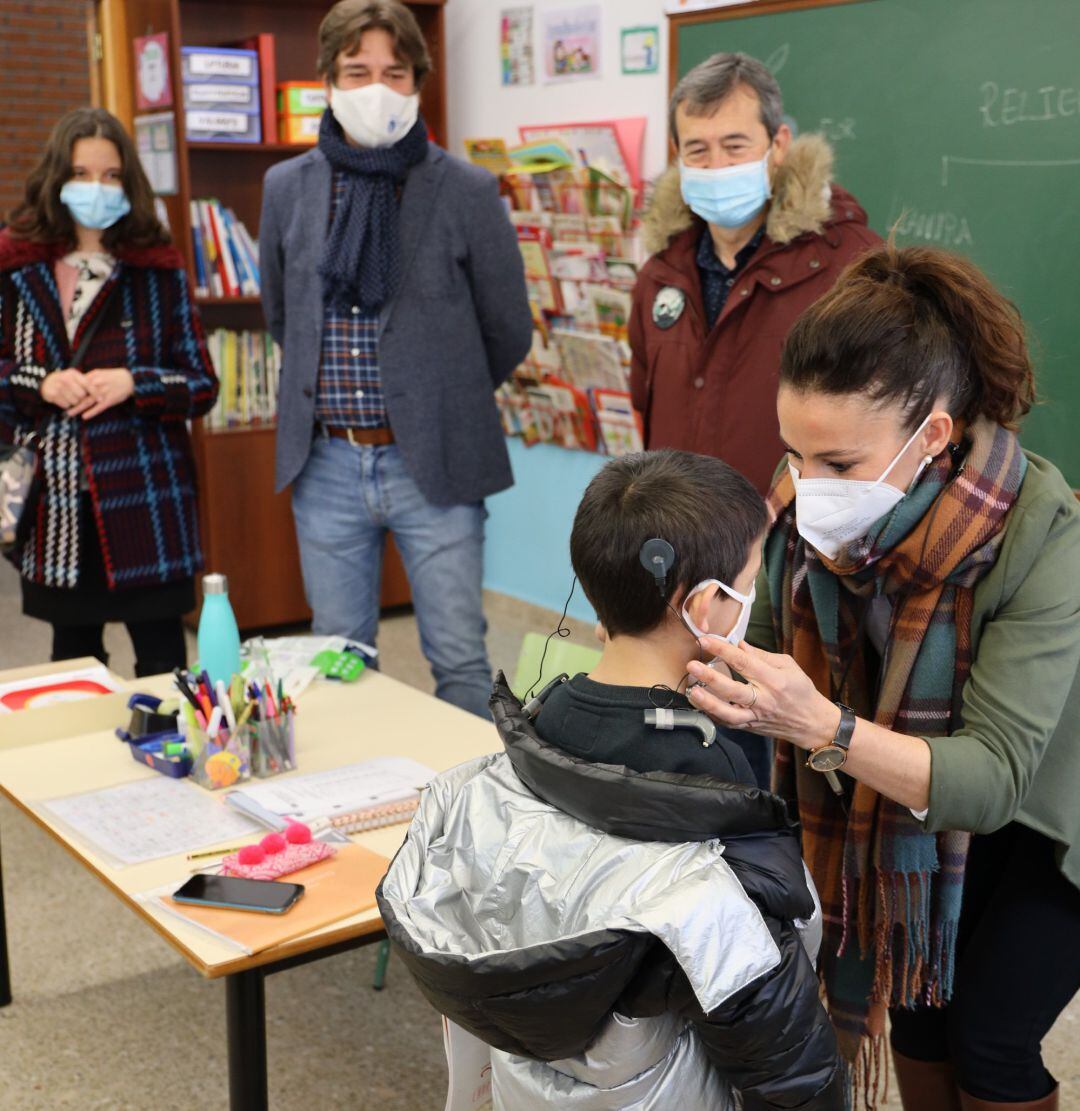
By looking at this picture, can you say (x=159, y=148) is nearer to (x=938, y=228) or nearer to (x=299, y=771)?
(x=938, y=228)

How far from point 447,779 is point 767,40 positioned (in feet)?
9.18

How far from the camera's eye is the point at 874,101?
3389mm

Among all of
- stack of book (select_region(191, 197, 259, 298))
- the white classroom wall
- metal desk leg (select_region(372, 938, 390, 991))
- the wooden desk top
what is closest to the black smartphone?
the wooden desk top

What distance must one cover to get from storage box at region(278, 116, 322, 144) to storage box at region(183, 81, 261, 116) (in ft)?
0.37

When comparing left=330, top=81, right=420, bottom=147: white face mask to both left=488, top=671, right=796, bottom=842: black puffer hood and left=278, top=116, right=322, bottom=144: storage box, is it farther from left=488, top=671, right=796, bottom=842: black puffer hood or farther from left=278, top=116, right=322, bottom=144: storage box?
left=488, top=671, right=796, bottom=842: black puffer hood

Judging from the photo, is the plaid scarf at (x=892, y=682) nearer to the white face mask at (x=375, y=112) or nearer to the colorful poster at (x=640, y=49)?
the white face mask at (x=375, y=112)

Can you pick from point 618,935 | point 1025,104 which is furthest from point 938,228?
point 618,935

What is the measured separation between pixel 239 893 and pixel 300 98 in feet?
11.7

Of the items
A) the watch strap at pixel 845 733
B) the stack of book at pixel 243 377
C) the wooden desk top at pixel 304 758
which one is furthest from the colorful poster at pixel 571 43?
the watch strap at pixel 845 733

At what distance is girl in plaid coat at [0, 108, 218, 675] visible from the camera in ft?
9.71

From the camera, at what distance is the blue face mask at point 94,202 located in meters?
2.94

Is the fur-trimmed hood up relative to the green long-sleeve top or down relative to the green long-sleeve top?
up

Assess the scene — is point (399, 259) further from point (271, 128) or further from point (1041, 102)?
point (271, 128)

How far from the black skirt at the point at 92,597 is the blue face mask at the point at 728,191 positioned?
144 centimetres
